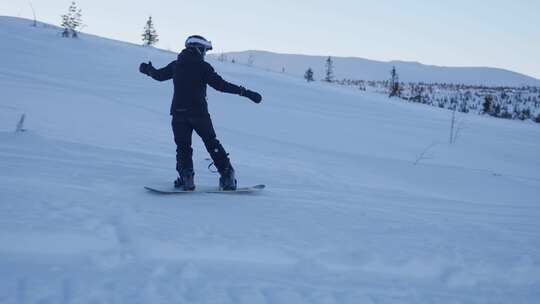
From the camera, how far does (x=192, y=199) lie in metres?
5.02

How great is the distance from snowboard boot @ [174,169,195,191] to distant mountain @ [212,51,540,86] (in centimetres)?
9835

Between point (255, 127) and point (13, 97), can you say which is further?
point (255, 127)

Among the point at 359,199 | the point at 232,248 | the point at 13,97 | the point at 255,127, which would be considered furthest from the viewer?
the point at 255,127

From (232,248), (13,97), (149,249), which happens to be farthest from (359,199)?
(13,97)

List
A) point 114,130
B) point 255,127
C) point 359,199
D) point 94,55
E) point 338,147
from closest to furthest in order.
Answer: point 359,199 < point 114,130 < point 338,147 < point 255,127 < point 94,55

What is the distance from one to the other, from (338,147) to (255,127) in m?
2.06

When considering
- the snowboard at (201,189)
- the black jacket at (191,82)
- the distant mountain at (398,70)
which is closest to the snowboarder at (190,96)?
the black jacket at (191,82)

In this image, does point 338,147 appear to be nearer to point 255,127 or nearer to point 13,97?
point 255,127

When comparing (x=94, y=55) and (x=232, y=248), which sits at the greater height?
(x=94, y=55)

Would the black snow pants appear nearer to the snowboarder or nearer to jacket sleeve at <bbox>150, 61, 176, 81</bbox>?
the snowboarder

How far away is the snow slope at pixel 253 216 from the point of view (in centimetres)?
309

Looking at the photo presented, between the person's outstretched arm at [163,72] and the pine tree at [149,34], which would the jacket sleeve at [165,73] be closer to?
the person's outstretched arm at [163,72]

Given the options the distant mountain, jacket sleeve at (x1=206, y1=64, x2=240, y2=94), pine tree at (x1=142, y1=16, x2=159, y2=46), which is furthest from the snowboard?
the distant mountain

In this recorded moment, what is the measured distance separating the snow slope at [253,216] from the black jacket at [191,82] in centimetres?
99
